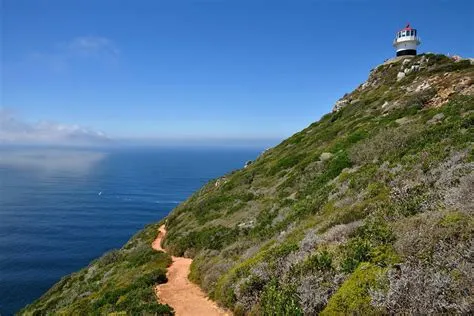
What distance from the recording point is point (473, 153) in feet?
42.9

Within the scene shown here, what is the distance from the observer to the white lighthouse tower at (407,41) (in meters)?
54.8

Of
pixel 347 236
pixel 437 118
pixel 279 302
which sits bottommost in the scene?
pixel 279 302

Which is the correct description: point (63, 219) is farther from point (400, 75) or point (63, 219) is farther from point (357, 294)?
point (357, 294)

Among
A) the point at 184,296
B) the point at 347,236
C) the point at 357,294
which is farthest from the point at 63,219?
the point at 357,294

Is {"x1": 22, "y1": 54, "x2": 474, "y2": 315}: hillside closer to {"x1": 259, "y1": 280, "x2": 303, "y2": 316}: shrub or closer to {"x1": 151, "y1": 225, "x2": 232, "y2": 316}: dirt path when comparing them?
{"x1": 259, "y1": 280, "x2": 303, "y2": 316}: shrub

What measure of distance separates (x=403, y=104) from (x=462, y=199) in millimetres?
24314

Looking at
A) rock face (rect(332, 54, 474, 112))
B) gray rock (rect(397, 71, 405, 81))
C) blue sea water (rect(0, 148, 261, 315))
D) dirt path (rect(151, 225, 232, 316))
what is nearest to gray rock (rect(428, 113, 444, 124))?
rock face (rect(332, 54, 474, 112))

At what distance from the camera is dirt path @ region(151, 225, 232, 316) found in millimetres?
12141

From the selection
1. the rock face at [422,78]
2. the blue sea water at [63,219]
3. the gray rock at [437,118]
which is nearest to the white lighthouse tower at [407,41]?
the rock face at [422,78]

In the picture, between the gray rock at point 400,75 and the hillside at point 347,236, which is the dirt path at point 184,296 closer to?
the hillside at point 347,236

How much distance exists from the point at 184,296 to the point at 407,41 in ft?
179

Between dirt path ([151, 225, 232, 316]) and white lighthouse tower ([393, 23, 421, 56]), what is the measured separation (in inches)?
2016

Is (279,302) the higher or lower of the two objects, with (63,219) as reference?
higher

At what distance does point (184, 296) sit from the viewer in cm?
1405
